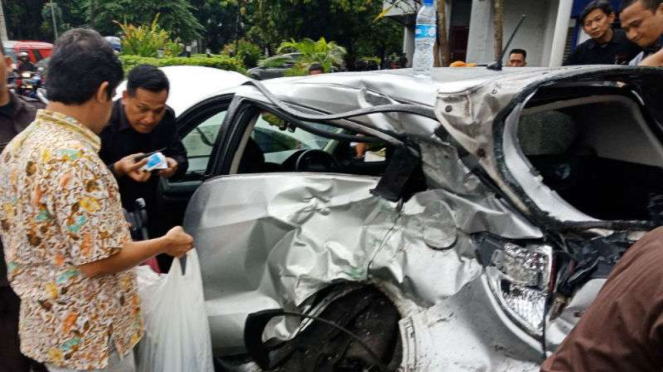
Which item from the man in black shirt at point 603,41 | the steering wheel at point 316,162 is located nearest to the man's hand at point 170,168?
the steering wheel at point 316,162

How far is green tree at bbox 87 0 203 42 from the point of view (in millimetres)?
35000

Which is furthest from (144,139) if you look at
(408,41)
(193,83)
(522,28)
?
(408,41)

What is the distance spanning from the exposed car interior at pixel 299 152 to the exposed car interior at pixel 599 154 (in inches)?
29.6

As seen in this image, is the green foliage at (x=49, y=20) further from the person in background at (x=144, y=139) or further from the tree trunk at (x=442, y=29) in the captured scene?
the person in background at (x=144, y=139)

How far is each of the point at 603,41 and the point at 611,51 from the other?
0.38 ft

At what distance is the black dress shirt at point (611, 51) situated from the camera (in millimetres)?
4098

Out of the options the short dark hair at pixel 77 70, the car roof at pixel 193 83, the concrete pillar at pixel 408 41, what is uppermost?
the short dark hair at pixel 77 70

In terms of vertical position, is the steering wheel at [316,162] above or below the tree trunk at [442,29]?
below

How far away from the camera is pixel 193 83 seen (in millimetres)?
3980

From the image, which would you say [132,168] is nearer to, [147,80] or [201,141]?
[147,80]

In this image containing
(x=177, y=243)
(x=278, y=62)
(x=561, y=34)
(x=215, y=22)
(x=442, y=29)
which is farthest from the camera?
(x=215, y=22)

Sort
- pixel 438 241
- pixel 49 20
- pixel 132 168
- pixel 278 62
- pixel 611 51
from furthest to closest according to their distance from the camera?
pixel 49 20 → pixel 278 62 → pixel 611 51 → pixel 132 168 → pixel 438 241

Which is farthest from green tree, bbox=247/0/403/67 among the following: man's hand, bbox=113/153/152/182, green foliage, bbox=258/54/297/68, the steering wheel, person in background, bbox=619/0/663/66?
man's hand, bbox=113/153/152/182

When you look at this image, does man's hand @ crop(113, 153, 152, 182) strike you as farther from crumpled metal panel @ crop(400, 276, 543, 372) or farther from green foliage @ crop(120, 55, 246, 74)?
green foliage @ crop(120, 55, 246, 74)
